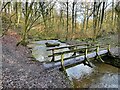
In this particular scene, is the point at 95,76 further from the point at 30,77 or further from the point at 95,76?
the point at 30,77

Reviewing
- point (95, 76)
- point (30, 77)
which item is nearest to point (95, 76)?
point (95, 76)

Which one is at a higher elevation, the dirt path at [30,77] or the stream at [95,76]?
the dirt path at [30,77]

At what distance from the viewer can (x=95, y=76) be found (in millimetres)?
11344

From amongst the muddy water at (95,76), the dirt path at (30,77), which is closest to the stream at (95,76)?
the muddy water at (95,76)

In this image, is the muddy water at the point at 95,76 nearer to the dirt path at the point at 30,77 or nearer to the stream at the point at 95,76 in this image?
the stream at the point at 95,76

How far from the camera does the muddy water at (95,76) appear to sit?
9.76 metres

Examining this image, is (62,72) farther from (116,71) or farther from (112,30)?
(112,30)

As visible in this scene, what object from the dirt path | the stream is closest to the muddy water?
the stream

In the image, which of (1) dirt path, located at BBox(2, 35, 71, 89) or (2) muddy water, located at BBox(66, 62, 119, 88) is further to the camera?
(2) muddy water, located at BBox(66, 62, 119, 88)

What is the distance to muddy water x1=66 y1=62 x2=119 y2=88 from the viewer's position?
9758 mm

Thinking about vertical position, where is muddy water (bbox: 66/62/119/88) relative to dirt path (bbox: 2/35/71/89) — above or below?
below

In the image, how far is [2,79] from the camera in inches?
306

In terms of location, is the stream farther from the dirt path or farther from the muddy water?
the dirt path

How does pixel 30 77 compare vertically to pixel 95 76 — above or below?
above
